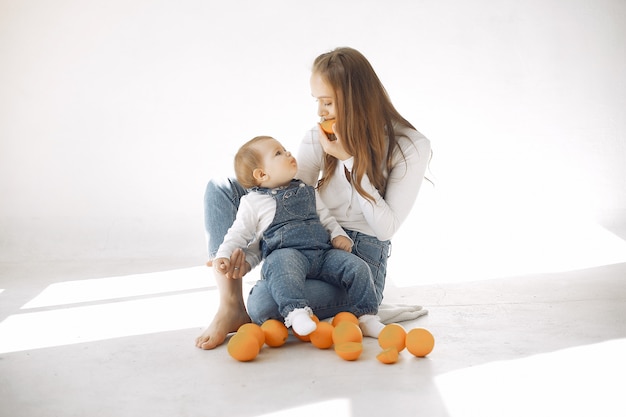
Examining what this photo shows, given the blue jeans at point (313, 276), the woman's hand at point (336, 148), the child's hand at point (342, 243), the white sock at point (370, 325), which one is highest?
the woman's hand at point (336, 148)

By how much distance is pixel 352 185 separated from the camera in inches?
94.7

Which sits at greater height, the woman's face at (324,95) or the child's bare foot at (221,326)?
the woman's face at (324,95)

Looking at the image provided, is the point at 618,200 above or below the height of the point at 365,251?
below

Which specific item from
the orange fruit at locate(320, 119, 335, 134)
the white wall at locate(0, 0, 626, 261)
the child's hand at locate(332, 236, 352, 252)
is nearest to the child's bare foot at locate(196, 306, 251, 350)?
the child's hand at locate(332, 236, 352, 252)

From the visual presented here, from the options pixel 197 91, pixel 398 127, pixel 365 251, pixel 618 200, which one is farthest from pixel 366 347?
pixel 618 200

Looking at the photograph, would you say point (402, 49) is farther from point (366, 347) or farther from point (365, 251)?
point (366, 347)

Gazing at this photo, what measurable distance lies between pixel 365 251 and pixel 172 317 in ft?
2.35

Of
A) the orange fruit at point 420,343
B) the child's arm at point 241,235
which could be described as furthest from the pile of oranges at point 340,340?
the child's arm at point 241,235

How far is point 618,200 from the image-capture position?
418 centimetres

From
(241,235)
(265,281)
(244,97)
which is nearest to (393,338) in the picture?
(265,281)

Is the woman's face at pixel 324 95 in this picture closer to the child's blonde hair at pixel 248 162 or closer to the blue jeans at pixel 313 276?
the child's blonde hair at pixel 248 162

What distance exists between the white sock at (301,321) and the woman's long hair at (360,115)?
1.40 ft

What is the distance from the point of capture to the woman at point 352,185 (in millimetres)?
2305

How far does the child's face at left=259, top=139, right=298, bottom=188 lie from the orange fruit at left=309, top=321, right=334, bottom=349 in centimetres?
48
